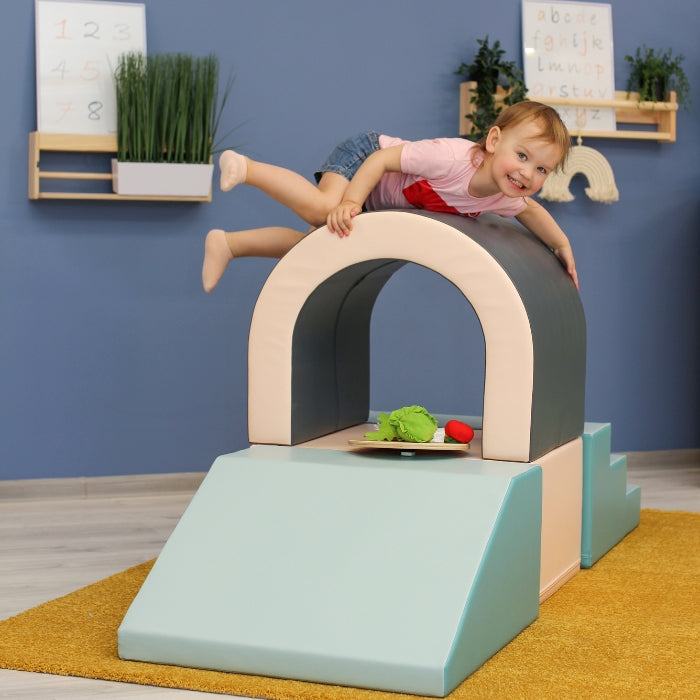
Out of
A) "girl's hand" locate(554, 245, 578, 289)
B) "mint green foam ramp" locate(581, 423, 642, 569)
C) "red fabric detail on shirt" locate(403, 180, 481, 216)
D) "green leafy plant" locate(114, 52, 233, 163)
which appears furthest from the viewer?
"green leafy plant" locate(114, 52, 233, 163)

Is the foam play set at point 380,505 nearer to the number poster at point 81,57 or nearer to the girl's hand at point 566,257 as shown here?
the girl's hand at point 566,257

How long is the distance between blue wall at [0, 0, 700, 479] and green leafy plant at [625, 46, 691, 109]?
44mm

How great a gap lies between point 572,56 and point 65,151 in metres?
1.69

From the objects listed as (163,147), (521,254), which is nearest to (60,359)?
(163,147)

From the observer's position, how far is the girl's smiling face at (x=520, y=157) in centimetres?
223

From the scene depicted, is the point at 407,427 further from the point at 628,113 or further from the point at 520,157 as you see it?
the point at 628,113

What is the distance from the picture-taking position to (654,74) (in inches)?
144

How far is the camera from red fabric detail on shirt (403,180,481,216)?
233 centimetres

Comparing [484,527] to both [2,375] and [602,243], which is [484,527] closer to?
[2,375]

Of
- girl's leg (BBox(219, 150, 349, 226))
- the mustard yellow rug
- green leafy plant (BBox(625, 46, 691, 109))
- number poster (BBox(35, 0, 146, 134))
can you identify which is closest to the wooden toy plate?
the mustard yellow rug

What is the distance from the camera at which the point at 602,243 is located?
3.73 m

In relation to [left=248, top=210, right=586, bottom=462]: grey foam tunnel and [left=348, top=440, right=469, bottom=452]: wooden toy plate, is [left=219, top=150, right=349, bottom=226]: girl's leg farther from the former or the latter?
[left=348, top=440, right=469, bottom=452]: wooden toy plate

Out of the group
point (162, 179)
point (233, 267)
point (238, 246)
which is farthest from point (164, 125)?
point (238, 246)

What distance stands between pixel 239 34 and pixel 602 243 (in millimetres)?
1412
